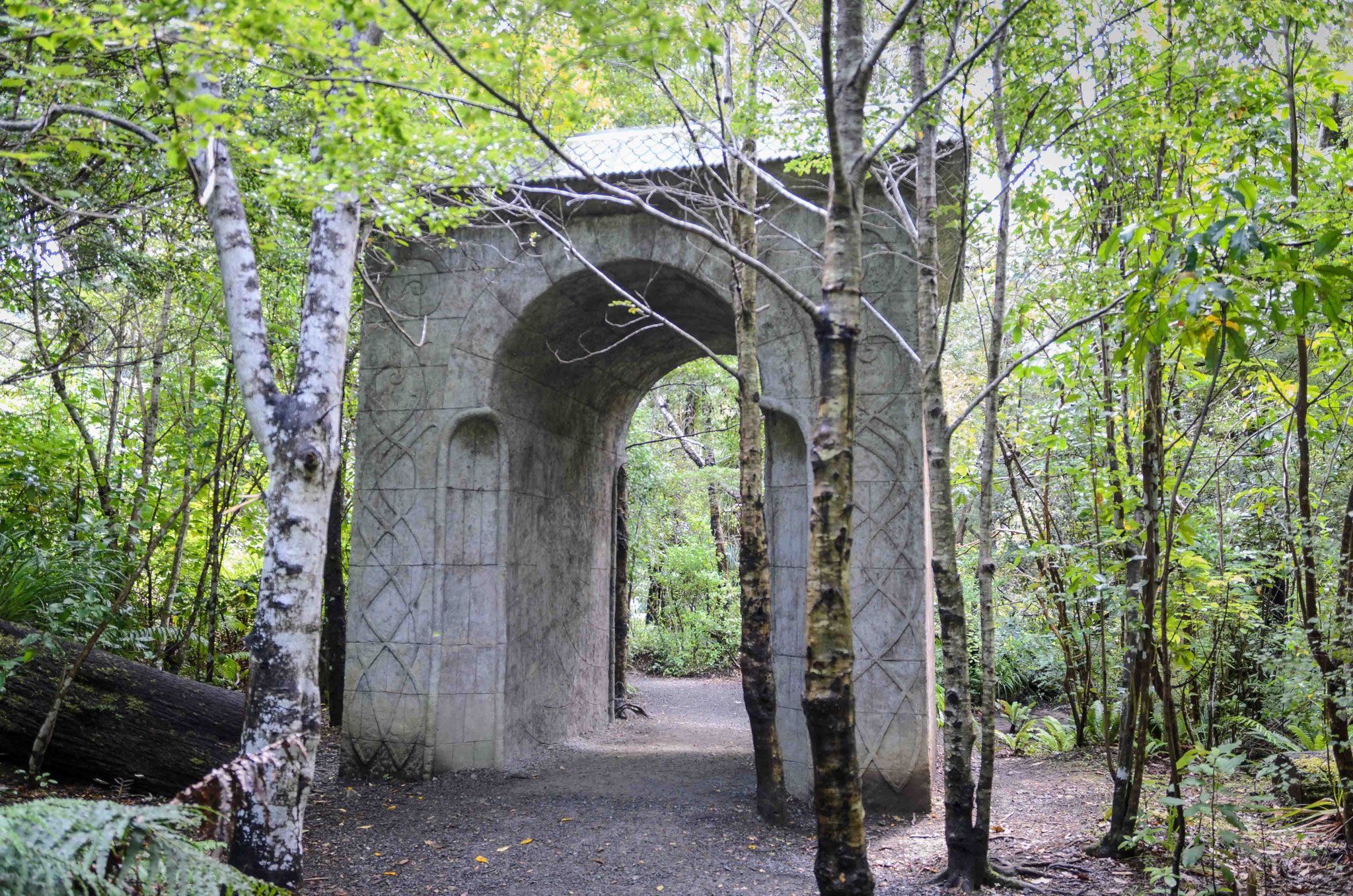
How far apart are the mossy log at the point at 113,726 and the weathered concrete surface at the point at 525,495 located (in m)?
1.50

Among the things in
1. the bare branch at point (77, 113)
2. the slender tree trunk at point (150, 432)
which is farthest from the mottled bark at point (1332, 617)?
the slender tree trunk at point (150, 432)

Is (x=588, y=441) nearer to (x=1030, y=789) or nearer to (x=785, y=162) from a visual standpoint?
(x=785, y=162)

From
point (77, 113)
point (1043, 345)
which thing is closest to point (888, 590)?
point (1043, 345)

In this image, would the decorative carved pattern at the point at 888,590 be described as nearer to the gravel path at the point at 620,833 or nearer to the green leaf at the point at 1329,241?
the gravel path at the point at 620,833

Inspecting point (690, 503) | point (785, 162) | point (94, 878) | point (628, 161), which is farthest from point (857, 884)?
point (690, 503)

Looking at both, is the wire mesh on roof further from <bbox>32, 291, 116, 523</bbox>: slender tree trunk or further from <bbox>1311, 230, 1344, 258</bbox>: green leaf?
<bbox>1311, 230, 1344, 258</bbox>: green leaf

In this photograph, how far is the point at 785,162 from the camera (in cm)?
647

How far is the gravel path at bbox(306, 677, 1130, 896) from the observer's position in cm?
478

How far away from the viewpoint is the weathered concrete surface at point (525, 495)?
6.15 meters

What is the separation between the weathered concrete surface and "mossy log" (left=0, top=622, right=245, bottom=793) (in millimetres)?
1499

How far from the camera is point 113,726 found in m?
5.40

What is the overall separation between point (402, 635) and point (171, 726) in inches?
69.6

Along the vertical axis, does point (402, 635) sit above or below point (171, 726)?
above

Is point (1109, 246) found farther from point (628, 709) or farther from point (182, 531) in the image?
point (628, 709)
